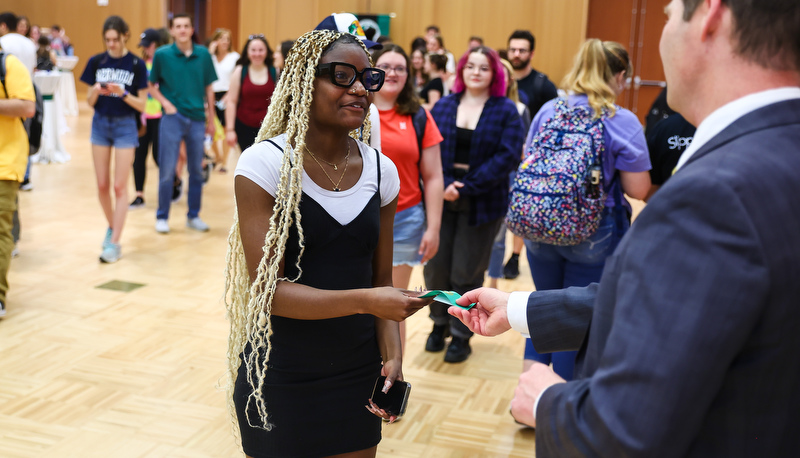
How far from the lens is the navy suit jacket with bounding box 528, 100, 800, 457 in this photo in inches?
37.3

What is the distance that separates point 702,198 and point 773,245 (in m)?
0.10

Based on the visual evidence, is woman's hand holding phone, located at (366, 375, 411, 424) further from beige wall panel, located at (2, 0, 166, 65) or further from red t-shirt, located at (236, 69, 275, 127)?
beige wall panel, located at (2, 0, 166, 65)

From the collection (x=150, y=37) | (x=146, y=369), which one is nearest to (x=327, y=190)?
(x=146, y=369)

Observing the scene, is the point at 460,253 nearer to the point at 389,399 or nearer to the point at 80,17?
the point at 389,399

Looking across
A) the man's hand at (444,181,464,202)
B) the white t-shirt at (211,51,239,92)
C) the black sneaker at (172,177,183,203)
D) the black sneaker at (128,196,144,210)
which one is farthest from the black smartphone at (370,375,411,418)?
the white t-shirt at (211,51,239,92)

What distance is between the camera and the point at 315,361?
2.01 meters

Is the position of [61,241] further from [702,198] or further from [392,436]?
[702,198]

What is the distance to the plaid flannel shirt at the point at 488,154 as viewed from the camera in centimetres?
416

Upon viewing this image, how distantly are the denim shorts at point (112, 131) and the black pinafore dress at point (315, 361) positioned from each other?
15.1 ft

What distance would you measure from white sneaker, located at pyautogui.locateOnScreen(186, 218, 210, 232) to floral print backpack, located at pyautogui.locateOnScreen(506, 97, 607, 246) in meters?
4.49

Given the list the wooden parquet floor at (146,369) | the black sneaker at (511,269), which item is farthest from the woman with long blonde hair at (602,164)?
the black sneaker at (511,269)

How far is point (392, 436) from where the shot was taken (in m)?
3.47

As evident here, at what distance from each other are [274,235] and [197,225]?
18.6 ft

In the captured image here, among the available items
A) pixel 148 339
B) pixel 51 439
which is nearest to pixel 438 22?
pixel 148 339
